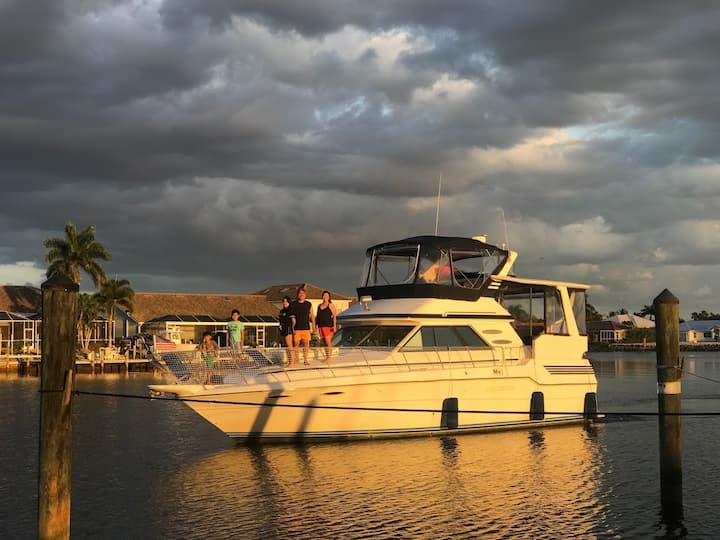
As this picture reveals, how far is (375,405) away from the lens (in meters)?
20.0

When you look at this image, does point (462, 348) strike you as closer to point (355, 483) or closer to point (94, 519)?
point (355, 483)

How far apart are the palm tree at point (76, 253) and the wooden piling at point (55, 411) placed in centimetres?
5645

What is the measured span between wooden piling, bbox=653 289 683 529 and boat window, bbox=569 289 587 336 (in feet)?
35.0

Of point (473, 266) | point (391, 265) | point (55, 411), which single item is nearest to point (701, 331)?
point (473, 266)

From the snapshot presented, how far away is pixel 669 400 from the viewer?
13633mm

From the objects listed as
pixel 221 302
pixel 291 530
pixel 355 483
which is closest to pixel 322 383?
pixel 355 483

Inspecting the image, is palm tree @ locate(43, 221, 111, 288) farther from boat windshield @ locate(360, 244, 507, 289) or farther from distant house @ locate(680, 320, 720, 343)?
distant house @ locate(680, 320, 720, 343)

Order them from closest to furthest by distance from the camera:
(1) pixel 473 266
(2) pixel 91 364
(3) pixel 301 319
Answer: (3) pixel 301 319
(1) pixel 473 266
(2) pixel 91 364

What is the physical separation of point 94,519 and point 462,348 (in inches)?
431

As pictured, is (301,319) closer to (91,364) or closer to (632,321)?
(91,364)

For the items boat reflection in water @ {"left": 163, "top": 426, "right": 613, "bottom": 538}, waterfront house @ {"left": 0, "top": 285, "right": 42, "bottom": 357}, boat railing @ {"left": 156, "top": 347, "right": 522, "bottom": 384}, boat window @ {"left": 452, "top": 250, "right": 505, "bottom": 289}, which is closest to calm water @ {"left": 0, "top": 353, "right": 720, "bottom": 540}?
boat reflection in water @ {"left": 163, "top": 426, "right": 613, "bottom": 538}

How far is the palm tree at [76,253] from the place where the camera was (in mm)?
63875

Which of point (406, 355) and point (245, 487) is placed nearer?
point (245, 487)

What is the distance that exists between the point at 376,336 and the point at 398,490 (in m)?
6.32
